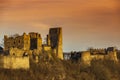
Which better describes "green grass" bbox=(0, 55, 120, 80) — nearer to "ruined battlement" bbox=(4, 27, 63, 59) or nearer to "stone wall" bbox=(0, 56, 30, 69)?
"stone wall" bbox=(0, 56, 30, 69)

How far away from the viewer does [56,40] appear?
3514 inches

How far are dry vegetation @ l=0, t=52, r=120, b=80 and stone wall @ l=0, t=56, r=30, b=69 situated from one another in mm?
650

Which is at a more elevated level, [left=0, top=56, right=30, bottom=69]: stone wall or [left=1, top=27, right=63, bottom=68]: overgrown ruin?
[left=1, top=27, right=63, bottom=68]: overgrown ruin

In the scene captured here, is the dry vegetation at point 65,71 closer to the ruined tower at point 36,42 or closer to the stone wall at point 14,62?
the stone wall at point 14,62

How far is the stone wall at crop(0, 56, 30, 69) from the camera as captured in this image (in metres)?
79.7

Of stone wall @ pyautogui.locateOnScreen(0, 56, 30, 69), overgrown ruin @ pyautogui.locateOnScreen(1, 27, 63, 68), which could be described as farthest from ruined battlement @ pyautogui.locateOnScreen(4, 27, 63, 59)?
stone wall @ pyautogui.locateOnScreen(0, 56, 30, 69)

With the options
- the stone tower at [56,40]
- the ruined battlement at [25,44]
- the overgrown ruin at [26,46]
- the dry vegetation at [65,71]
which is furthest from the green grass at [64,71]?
the ruined battlement at [25,44]

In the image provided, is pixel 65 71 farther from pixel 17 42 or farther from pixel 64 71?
pixel 17 42

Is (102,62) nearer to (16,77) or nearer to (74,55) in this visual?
(74,55)

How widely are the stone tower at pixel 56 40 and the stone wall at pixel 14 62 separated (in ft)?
25.1

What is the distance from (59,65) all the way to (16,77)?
9.15 meters

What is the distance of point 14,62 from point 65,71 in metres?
7.71

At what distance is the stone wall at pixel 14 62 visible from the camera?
7969 centimetres

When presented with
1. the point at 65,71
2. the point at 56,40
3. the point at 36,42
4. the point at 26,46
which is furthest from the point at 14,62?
the point at 56,40
